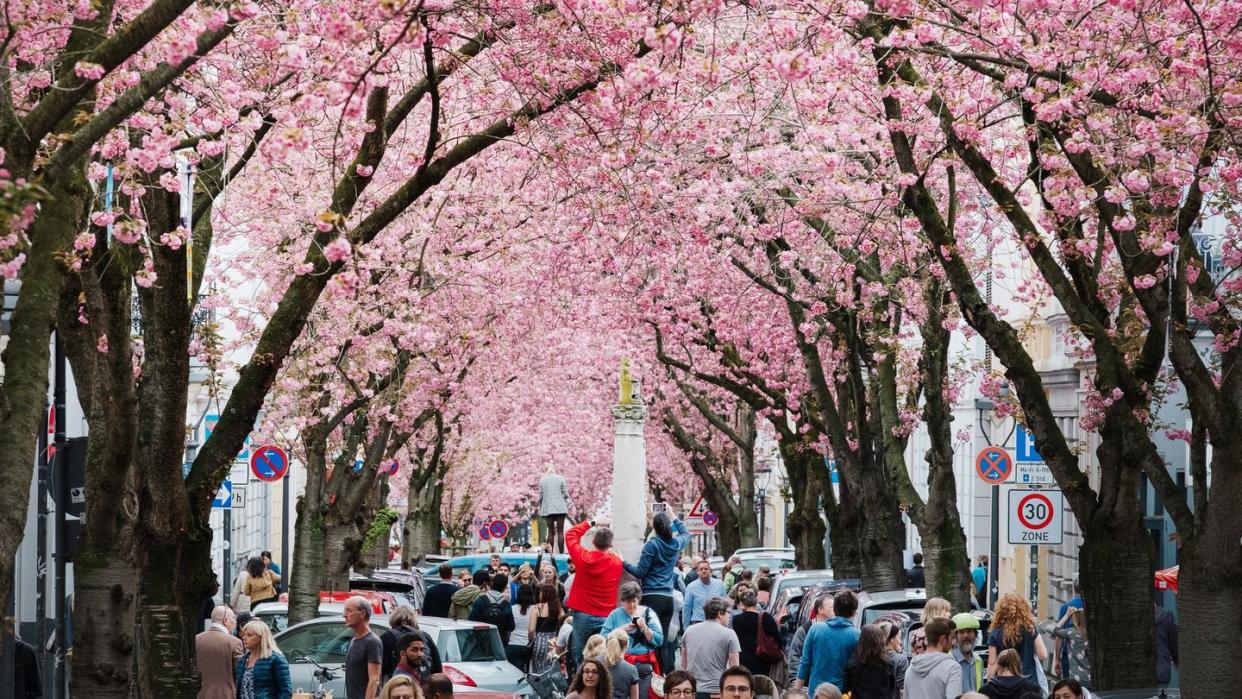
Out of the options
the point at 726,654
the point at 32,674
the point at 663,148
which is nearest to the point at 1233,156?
the point at 726,654

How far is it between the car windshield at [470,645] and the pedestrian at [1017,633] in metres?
5.96

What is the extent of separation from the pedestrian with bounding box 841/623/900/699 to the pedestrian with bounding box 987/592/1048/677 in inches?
30.6

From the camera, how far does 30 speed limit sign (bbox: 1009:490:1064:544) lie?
21828 millimetres

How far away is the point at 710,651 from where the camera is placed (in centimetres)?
1593

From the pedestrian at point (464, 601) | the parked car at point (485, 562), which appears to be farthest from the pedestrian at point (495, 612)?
the parked car at point (485, 562)

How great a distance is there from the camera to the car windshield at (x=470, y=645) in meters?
18.9

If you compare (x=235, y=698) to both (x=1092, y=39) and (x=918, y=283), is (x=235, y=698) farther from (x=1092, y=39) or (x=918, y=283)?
(x=918, y=283)

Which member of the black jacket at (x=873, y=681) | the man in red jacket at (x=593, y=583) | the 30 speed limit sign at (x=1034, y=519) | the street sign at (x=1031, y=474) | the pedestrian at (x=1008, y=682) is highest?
the street sign at (x=1031, y=474)

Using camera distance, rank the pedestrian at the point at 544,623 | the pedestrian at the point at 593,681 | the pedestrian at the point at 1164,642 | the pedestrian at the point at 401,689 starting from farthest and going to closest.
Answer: the pedestrian at the point at 1164,642 → the pedestrian at the point at 544,623 → the pedestrian at the point at 593,681 → the pedestrian at the point at 401,689

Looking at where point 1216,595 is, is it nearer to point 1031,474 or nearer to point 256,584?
point 1031,474

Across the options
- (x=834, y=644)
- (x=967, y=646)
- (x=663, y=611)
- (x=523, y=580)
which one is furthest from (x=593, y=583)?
(x=523, y=580)

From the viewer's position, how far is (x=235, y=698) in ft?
47.8

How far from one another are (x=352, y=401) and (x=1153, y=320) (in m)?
14.0

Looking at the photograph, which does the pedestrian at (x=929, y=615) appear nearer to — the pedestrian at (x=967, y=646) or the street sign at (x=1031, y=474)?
the pedestrian at (x=967, y=646)
